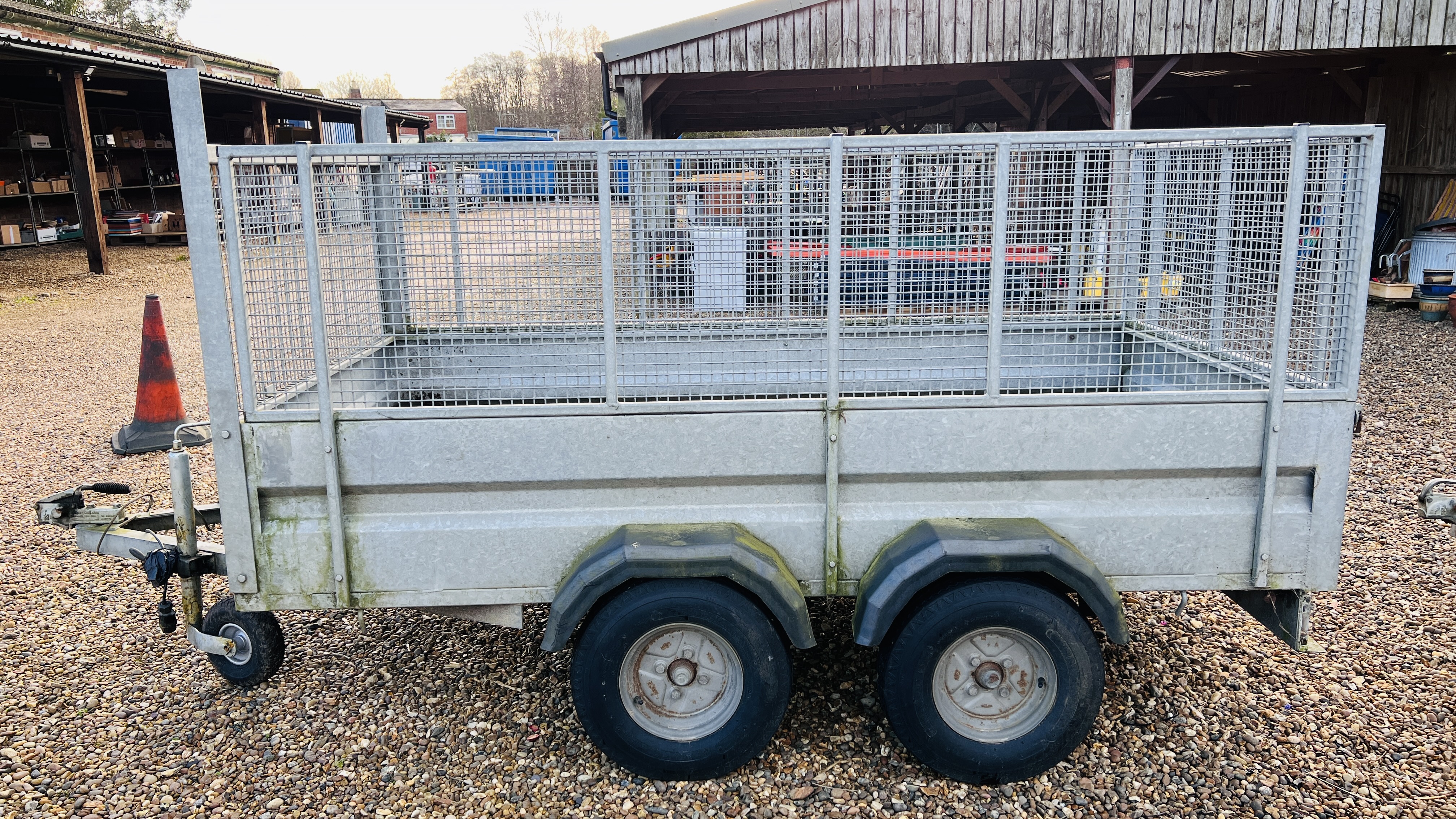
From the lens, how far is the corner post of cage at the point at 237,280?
110 inches

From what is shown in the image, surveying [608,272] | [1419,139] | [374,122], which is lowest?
[608,272]

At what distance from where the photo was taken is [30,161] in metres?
19.5

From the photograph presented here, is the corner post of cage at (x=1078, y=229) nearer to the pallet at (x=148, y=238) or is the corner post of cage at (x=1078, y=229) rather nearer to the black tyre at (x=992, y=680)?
the black tyre at (x=992, y=680)

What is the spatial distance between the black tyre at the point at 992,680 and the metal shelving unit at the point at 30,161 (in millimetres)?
20760

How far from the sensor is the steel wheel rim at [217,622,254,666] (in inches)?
141

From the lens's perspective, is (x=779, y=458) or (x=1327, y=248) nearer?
(x=1327, y=248)

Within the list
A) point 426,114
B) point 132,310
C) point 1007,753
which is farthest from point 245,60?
point 1007,753

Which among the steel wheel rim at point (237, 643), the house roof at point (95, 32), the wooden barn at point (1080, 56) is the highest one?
the house roof at point (95, 32)

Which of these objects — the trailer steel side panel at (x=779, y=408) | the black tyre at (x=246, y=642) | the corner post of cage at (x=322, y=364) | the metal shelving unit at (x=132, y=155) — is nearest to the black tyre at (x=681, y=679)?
the trailer steel side panel at (x=779, y=408)

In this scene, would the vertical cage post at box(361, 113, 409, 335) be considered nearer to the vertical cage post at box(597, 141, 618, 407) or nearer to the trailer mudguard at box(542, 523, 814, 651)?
the vertical cage post at box(597, 141, 618, 407)

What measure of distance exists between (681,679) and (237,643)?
5.81 ft

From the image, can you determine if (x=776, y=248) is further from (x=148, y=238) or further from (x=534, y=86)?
(x=534, y=86)

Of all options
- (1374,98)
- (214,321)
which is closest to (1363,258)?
(214,321)

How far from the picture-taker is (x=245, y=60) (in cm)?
3312
